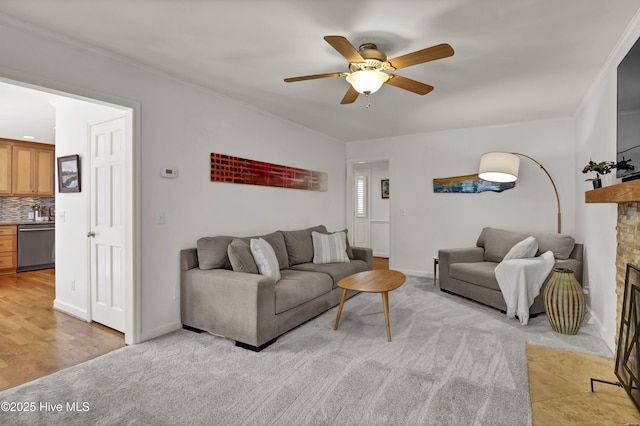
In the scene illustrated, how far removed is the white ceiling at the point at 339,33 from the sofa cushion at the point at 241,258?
1.59m

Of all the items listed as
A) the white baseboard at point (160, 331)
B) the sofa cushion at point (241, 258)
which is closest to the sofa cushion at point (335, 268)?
the sofa cushion at point (241, 258)

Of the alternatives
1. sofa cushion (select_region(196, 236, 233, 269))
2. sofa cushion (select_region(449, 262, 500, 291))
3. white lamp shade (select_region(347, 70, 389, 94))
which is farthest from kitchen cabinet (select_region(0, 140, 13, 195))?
sofa cushion (select_region(449, 262, 500, 291))

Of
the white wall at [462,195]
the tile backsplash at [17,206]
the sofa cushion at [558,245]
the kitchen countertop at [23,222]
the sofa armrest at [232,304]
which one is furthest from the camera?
the tile backsplash at [17,206]

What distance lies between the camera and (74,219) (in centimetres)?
363

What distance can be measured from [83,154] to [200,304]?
204cm

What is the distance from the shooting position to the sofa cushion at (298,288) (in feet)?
9.72

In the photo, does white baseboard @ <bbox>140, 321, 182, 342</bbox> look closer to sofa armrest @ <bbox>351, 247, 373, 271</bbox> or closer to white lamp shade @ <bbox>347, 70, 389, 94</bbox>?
sofa armrest @ <bbox>351, 247, 373, 271</bbox>

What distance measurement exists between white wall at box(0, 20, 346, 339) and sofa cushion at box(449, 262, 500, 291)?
7.95 ft

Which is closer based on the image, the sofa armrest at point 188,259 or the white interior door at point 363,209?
the sofa armrest at point 188,259

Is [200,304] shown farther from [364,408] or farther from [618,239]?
[618,239]

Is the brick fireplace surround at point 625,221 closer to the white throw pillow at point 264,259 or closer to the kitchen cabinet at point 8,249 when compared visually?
the white throw pillow at point 264,259

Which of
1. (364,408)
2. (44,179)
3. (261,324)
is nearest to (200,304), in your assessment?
(261,324)

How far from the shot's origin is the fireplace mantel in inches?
69.6

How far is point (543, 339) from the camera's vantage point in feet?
9.62
